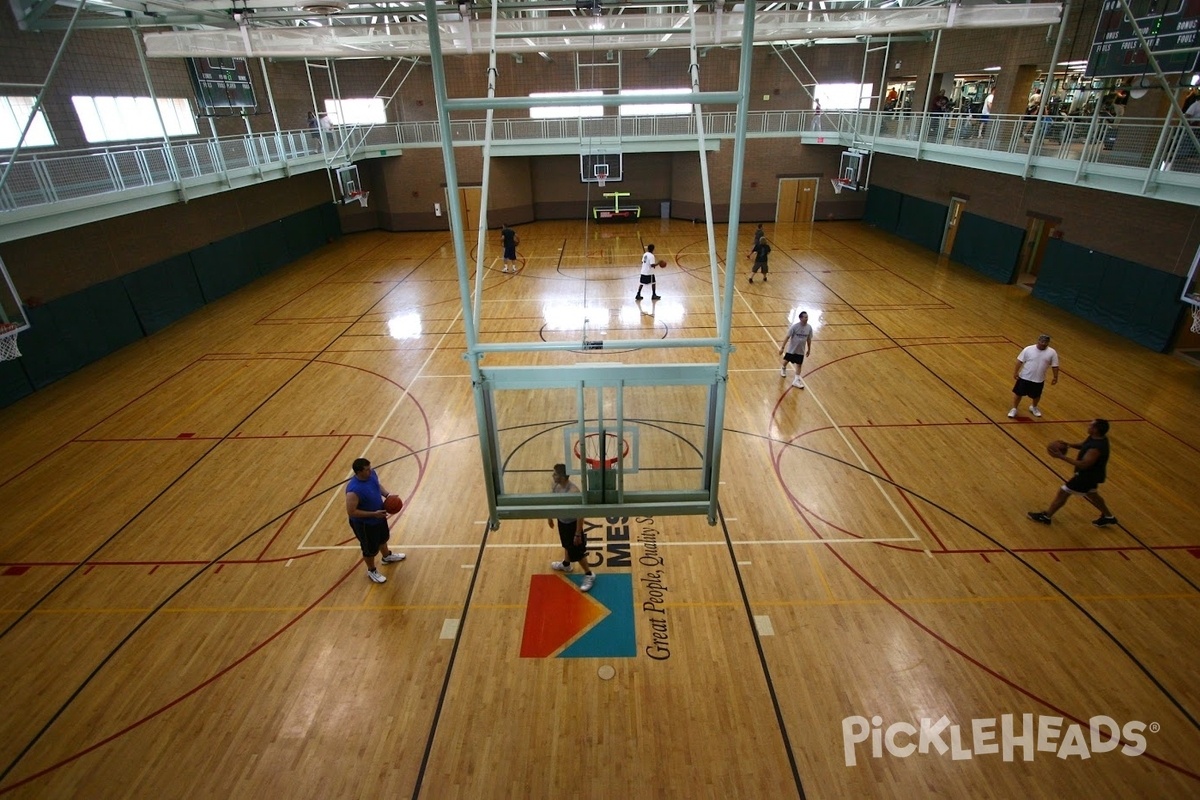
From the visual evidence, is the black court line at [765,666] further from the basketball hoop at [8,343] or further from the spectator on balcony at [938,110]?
the spectator on balcony at [938,110]

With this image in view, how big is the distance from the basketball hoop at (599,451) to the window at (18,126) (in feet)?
44.5

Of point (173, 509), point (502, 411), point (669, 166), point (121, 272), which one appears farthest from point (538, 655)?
point (669, 166)

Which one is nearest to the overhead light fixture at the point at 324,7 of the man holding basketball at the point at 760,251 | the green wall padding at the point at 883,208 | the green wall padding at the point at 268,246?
the green wall padding at the point at 268,246

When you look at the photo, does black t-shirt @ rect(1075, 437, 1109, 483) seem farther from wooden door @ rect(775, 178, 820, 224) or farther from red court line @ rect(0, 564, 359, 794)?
wooden door @ rect(775, 178, 820, 224)

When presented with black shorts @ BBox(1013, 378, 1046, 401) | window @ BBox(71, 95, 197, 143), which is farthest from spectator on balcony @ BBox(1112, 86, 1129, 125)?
window @ BBox(71, 95, 197, 143)

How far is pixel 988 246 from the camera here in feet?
58.3

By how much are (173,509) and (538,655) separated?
601 cm

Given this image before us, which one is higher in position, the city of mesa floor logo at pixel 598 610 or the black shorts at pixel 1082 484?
the black shorts at pixel 1082 484

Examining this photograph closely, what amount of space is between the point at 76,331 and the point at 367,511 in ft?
38.2

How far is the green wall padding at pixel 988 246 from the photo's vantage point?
55.1 feet

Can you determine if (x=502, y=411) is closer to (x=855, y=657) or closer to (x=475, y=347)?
(x=475, y=347)

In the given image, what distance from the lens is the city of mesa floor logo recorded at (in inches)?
235

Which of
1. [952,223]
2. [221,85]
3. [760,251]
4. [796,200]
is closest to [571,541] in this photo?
[760,251]

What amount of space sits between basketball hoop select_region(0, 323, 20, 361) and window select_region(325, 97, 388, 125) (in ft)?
55.8
